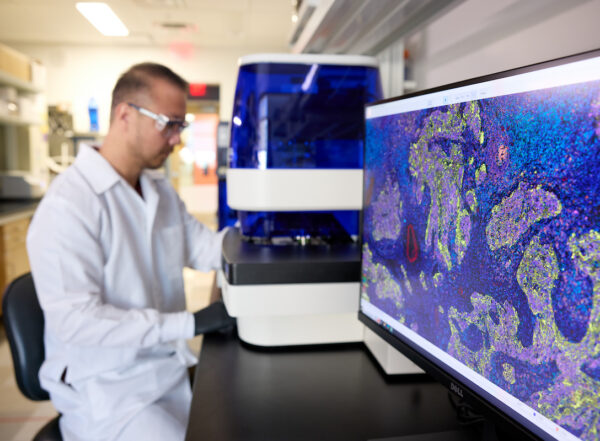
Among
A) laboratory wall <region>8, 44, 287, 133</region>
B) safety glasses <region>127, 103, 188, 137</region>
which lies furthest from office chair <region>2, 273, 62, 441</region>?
laboratory wall <region>8, 44, 287, 133</region>

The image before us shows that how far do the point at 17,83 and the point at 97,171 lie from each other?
3.07 m

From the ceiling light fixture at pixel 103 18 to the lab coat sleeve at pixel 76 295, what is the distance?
13.7 feet

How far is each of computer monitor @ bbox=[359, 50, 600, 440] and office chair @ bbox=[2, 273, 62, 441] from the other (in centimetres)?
88

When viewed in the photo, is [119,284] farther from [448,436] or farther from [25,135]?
[25,135]

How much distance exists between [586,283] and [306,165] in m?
0.74

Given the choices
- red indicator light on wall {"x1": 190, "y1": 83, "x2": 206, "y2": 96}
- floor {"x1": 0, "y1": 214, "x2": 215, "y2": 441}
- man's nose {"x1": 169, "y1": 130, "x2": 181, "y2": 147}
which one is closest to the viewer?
man's nose {"x1": 169, "y1": 130, "x2": 181, "y2": 147}

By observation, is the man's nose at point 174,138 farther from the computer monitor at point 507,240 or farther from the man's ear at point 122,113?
the computer monitor at point 507,240

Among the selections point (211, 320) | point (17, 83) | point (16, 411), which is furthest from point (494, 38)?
point (17, 83)

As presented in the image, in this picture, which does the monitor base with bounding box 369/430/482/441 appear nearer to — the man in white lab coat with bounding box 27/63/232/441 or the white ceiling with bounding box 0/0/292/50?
the man in white lab coat with bounding box 27/63/232/441

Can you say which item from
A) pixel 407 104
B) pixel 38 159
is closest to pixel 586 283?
pixel 407 104

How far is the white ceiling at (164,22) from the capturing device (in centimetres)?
463

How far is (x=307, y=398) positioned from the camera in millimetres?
803

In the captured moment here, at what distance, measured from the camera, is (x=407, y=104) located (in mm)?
671

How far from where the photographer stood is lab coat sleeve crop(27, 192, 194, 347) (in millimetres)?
1034
